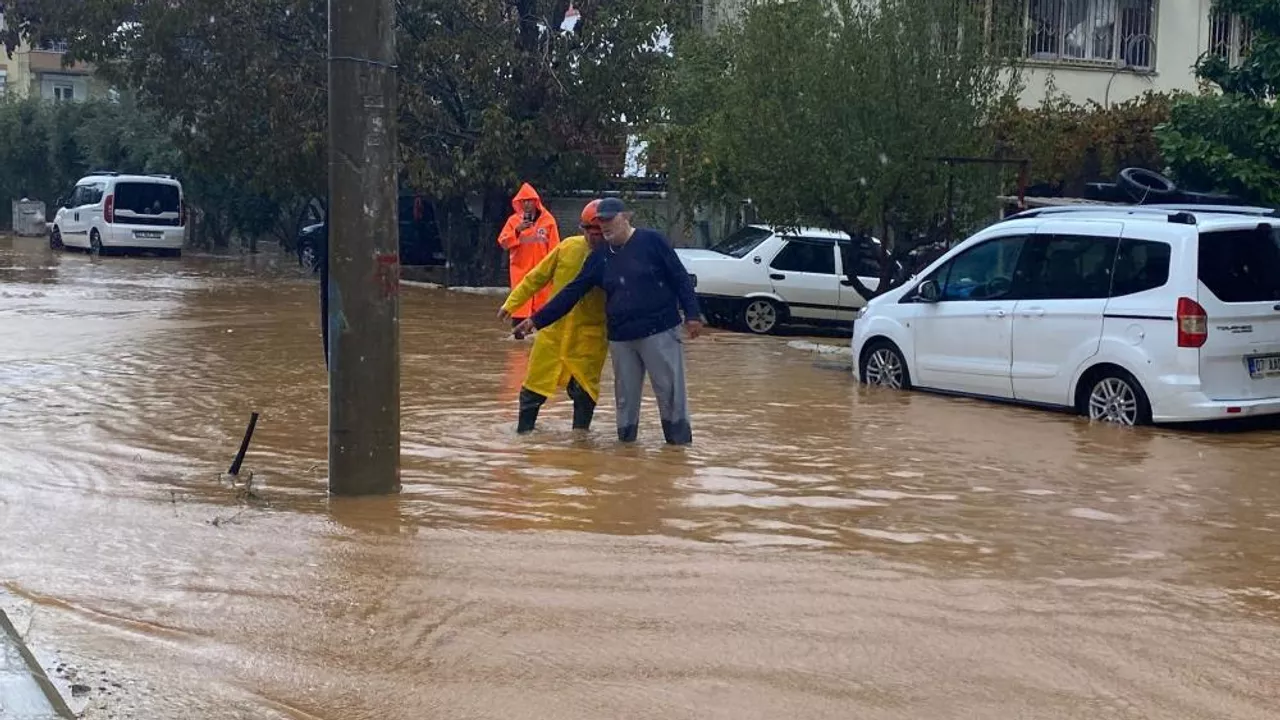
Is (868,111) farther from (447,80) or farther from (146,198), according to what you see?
(146,198)

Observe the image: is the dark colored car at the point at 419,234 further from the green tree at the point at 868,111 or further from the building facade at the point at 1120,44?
the green tree at the point at 868,111

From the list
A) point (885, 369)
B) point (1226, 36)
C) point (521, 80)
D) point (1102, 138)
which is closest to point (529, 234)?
point (885, 369)

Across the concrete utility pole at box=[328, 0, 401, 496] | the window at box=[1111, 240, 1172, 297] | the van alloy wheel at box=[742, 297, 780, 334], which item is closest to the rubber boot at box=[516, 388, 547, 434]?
the concrete utility pole at box=[328, 0, 401, 496]

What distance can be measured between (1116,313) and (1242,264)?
3.07 feet

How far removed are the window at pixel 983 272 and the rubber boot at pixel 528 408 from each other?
4.27 m

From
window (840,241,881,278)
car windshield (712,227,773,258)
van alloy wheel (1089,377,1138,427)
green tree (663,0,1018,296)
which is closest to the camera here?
van alloy wheel (1089,377,1138,427)

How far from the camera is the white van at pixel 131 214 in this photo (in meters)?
36.5

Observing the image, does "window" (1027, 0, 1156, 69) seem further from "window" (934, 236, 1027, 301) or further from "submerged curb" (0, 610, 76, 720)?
"submerged curb" (0, 610, 76, 720)

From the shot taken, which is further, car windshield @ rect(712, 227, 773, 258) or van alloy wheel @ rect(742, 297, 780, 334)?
car windshield @ rect(712, 227, 773, 258)

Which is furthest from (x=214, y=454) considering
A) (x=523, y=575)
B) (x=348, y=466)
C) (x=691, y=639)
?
(x=691, y=639)

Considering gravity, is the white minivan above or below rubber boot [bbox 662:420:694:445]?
above

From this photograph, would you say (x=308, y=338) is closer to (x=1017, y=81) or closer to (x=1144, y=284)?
(x=1017, y=81)

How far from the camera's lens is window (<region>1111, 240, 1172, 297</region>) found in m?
12.0

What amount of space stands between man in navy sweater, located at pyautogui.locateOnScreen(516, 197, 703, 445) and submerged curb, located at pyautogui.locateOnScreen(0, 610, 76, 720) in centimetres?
518
